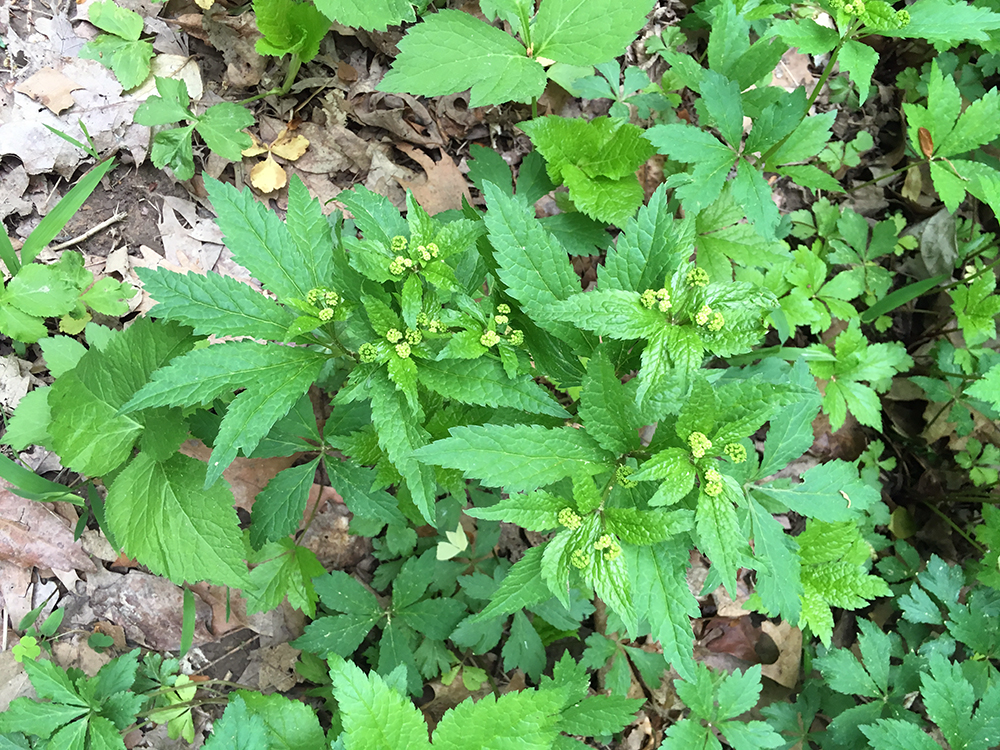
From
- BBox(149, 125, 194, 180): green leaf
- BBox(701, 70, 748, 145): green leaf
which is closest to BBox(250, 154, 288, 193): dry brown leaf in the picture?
BBox(149, 125, 194, 180): green leaf

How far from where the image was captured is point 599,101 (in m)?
Result: 3.23

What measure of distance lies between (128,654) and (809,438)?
2702mm

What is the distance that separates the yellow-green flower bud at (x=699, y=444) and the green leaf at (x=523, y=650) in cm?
149

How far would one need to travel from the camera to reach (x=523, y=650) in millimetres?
2691

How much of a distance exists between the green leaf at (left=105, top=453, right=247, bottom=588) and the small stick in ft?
4.36

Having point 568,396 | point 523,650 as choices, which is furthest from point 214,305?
point 523,650

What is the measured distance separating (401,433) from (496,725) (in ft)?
2.87

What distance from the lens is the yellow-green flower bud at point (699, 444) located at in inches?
60.8

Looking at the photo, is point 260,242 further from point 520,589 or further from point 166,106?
point 166,106

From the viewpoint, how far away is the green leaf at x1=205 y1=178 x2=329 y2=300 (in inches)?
71.8

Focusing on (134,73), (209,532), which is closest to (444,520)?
(209,532)

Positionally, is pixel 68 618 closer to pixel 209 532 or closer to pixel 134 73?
pixel 209 532

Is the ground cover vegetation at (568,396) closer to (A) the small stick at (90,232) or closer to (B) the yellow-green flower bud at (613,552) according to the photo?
(B) the yellow-green flower bud at (613,552)

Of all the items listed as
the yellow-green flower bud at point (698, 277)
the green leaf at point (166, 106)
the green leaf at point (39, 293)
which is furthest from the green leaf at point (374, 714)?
the green leaf at point (166, 106)
